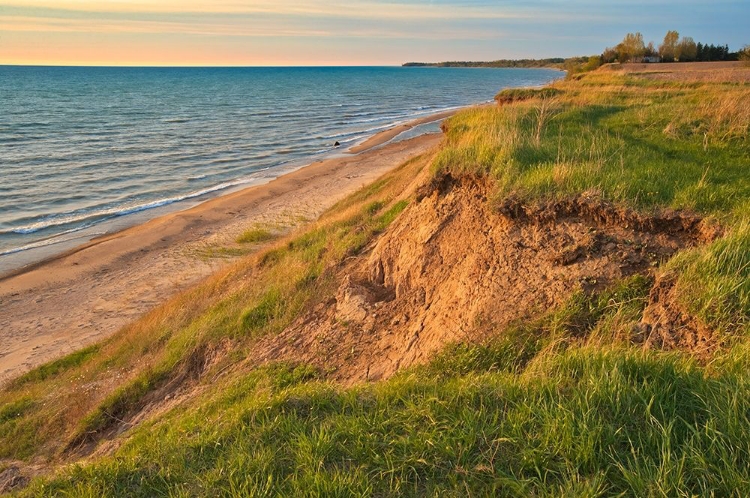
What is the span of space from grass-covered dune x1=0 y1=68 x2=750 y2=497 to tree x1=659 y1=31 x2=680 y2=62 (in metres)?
53.9

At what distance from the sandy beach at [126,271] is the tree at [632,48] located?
147ft

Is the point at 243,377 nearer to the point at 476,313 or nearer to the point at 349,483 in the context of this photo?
the point at 476,313

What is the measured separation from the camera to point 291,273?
10672mm

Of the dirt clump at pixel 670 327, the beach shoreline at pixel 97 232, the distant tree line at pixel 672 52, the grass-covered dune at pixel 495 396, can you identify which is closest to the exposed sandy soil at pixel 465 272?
the dirt clump at pixel 670 327

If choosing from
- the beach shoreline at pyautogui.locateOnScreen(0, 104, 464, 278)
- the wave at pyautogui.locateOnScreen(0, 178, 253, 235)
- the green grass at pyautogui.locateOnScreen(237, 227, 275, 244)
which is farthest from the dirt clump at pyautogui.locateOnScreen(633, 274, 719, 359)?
the wave at pyautogui.locateOnScreen(0, 178, 253, 235)

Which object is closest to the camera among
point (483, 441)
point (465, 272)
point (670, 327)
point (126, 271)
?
point (483, 441)

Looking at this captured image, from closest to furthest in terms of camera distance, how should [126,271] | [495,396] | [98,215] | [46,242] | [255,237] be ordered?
[495,396] → [126,271] → [255,237] → [46,242] → [98,215]

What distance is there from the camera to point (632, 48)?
189ft

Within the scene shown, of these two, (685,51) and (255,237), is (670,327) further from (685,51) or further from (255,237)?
(685,51)

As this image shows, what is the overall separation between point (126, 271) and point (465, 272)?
14.5 metres

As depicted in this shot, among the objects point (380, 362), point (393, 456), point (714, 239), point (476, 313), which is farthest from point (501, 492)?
point (714, 239)

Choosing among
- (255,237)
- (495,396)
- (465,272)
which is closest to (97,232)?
(255,237)

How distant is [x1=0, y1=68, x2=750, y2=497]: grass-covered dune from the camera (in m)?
3.28

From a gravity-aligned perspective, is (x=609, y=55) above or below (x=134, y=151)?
above
